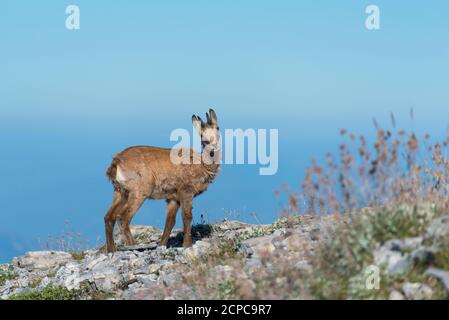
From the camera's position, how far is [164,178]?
1678 cm

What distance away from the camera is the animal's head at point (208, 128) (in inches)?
685

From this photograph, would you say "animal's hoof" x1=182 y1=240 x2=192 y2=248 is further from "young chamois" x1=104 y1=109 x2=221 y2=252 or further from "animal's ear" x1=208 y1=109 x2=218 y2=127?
"animal's ear" x1=208 y1=109 x2=218 y2=127

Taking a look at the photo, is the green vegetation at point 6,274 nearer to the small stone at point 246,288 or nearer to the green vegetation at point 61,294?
the green vegetation at point 61,294

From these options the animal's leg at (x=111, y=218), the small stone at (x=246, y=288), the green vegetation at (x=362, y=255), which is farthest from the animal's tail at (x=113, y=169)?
the green vegetation at (x=362, y=255)

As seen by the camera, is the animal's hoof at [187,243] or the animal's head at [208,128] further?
the animal's head at [208,128]

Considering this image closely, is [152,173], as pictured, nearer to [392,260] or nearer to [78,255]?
[78,255]

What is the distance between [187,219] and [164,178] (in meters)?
0.94

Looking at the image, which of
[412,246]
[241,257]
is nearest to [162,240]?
[241,257]

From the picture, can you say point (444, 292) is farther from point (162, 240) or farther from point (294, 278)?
point (162, 240)

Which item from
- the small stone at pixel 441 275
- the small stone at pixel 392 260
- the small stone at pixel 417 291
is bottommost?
the small stone at pixel 417 291

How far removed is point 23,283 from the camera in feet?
50.6

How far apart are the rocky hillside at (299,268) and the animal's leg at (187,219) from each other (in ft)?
5.37

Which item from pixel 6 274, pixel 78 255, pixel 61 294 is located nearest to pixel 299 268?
pixel 61 294

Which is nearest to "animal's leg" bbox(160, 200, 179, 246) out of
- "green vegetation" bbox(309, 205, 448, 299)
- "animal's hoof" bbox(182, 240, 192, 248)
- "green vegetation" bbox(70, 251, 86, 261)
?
"animal's hoof" bbox(182, 240, 192, 248)
